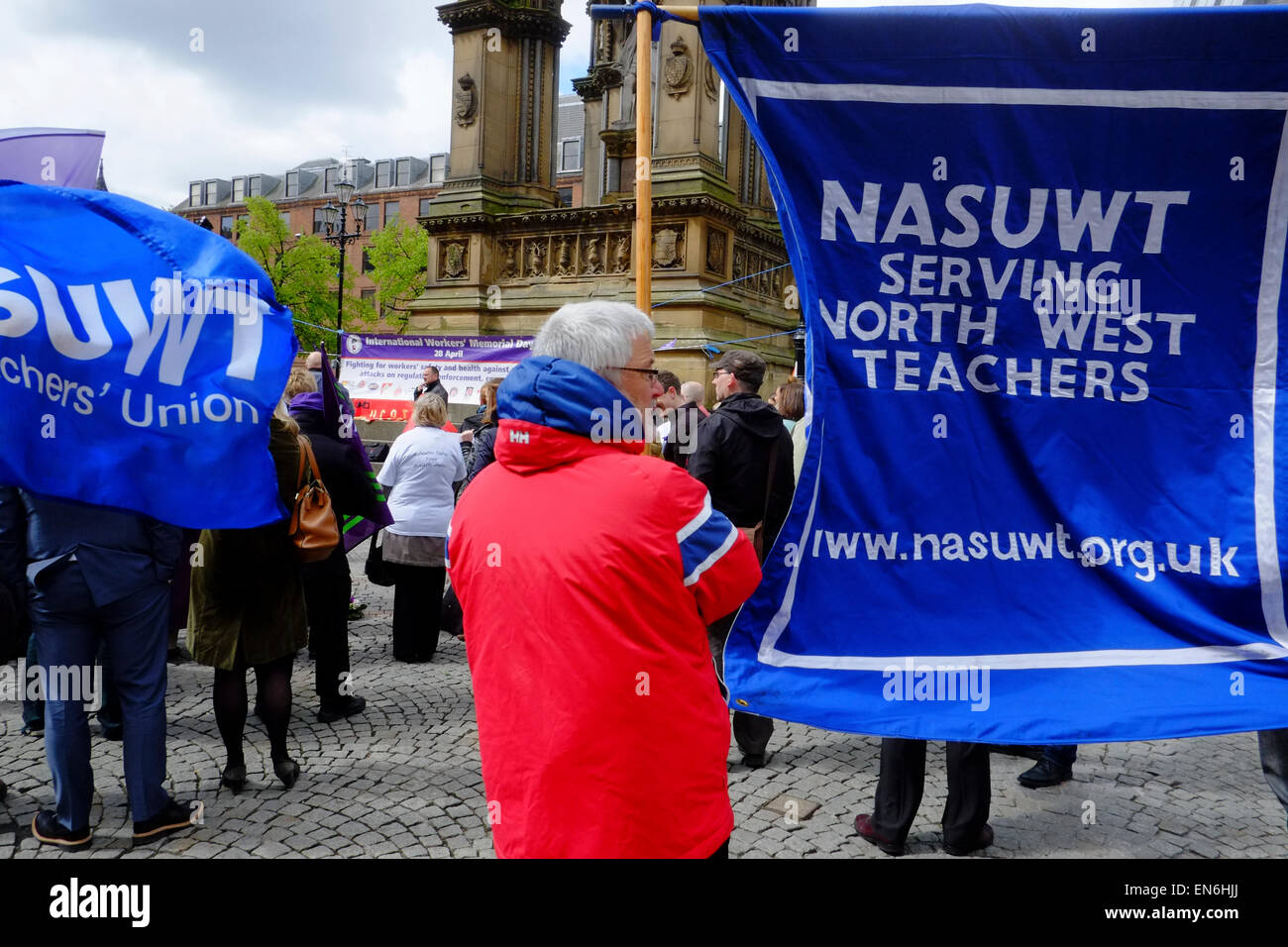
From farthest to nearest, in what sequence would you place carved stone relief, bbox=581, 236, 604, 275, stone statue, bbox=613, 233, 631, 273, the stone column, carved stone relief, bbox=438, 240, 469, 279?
1. the stone column
2. carved stone relief, bbox=438, 240, 469, 279
3. carved stone relief, bbox=581, 236, 604, 275
4. stone statue, bbox=613, 233, 631, 273

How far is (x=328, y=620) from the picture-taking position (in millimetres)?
5688

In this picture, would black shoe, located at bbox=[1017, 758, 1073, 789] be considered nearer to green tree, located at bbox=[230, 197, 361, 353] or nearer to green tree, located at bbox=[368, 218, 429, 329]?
green tree, located at bbox=[230, 197, 361, 353]

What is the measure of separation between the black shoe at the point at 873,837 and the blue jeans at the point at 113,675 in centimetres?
300

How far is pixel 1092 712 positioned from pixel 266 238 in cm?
4577

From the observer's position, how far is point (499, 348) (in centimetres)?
1287

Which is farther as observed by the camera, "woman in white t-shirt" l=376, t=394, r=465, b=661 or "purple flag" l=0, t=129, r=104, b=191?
"woman in white t-shirt" l=376, t=394, r=465, b=661

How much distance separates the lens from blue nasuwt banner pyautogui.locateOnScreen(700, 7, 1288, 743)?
2238mm

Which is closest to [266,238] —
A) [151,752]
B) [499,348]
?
[499,348]

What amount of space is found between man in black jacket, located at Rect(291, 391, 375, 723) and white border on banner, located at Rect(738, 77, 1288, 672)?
3.79 meters

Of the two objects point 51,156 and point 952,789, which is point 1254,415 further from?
point 51,156

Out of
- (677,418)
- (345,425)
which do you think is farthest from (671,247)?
(345,425)

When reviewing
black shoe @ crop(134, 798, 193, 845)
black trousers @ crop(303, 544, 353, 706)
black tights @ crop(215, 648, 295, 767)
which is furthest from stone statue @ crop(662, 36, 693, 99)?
black shoe @ crop(134, 798, 193, 845)
